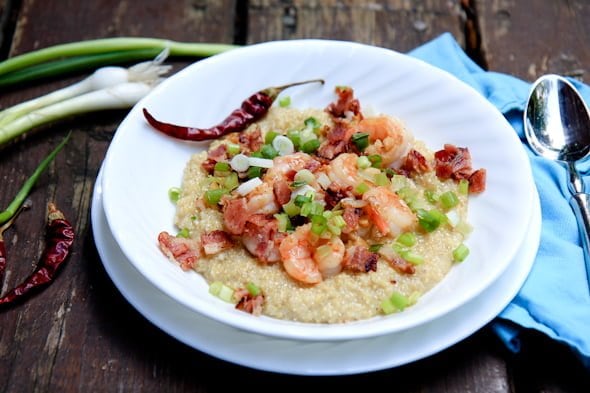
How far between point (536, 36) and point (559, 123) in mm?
1028

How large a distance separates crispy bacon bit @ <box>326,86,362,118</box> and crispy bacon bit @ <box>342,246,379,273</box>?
0.90 m

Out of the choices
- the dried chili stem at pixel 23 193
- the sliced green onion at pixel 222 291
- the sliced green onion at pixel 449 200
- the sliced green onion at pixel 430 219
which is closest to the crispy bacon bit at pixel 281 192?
the sliced green onion at pixel 222 291

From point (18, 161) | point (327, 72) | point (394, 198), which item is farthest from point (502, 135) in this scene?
point (18, 161)

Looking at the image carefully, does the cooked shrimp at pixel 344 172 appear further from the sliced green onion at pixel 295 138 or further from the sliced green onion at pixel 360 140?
the sliced green onion at pixel 295 138

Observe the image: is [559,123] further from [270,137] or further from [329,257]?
[329,257]

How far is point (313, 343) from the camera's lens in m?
2.70

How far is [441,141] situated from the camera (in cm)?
346

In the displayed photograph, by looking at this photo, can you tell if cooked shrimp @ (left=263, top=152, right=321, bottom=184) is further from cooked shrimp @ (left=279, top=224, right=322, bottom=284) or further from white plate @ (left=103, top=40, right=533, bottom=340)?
white plate @ (left=103, top=40, right=533, bottom=340)

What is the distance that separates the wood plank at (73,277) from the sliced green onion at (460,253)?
1.07 metres

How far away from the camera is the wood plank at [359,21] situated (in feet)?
14.8

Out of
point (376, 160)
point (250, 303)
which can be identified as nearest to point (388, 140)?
point (376, 160)

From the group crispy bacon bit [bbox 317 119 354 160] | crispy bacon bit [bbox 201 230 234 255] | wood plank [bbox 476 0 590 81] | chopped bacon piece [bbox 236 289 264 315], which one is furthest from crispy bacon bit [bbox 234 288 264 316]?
wood plank [bbox 476 0 590 81]

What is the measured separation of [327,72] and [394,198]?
97 cm

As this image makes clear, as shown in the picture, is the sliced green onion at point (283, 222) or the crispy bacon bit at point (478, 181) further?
the crispy bacon bit at point (478, 181)
